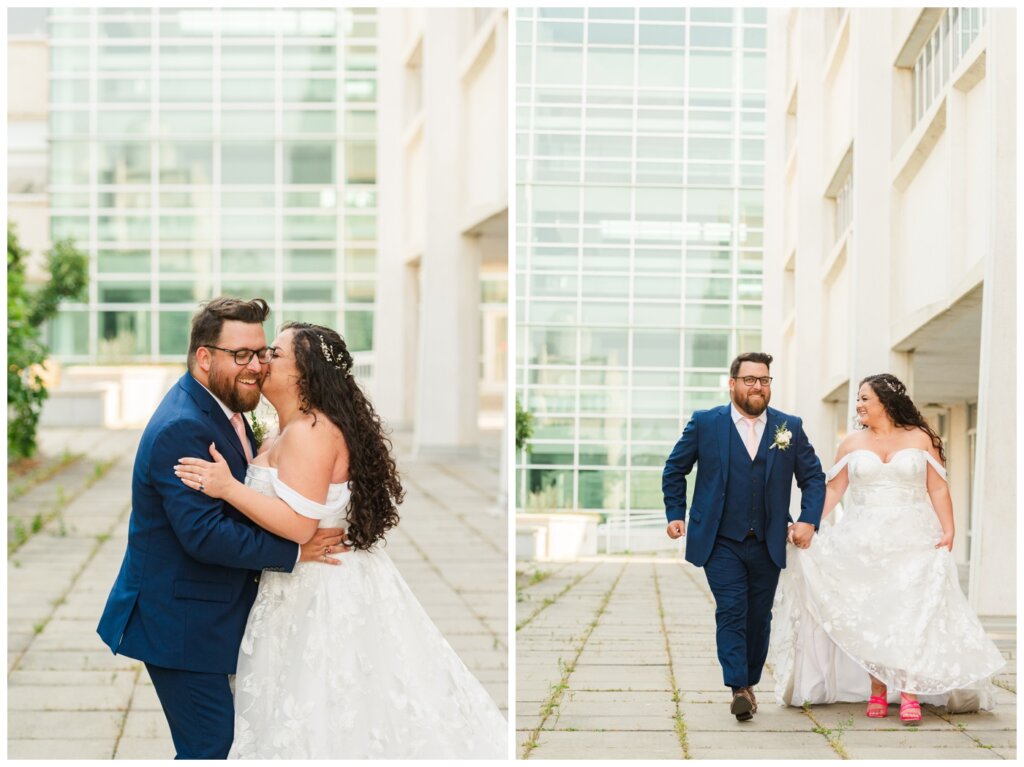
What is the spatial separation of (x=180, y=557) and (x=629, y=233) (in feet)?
7.97

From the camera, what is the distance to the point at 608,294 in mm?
5539

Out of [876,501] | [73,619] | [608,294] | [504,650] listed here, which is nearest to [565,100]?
[608,294]

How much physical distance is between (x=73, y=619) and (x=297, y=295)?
1666 cm

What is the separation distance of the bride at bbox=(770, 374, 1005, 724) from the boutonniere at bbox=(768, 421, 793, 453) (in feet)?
1.08

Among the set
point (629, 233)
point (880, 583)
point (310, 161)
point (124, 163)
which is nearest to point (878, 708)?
point (880, 583)

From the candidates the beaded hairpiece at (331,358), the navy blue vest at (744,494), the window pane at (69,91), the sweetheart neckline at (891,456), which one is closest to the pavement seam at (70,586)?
the beaded hairpiece at (331,358)

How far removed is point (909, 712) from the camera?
211 inches

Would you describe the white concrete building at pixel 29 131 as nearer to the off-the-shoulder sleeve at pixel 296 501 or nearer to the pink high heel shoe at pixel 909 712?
the pink high heel shoe at pixel 909 712

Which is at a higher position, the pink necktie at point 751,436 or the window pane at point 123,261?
the window pane at point 123,261

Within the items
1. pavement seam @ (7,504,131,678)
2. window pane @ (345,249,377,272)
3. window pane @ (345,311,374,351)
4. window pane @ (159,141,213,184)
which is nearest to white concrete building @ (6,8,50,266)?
window pane @ (159,141,213,184)

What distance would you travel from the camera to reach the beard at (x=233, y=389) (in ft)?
13.1

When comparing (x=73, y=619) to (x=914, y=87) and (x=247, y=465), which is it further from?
(x=914, y=87)

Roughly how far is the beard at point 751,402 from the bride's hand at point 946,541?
0.91 m

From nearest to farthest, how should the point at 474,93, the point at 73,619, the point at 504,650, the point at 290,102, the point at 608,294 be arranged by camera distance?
the point at 608,294
the point at 504,650
the point at 73,619
the point at 474,93
the point at 290,102
